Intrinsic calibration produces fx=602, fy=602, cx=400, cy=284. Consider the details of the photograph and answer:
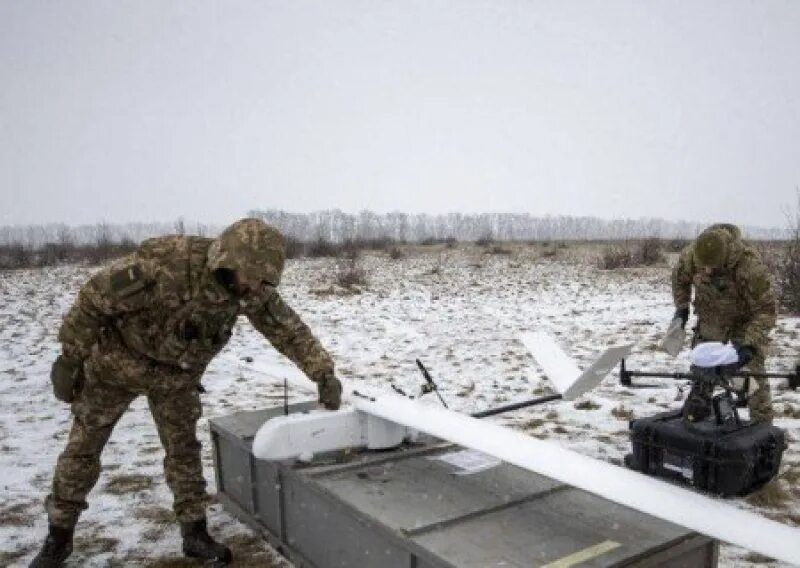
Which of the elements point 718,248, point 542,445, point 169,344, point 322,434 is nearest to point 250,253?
point 169,344

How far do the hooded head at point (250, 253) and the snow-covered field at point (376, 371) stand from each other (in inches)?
65.5

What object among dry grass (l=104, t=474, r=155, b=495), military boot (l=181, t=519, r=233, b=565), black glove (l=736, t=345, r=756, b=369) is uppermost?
black glove (l=736, t=345, r=756, b=369)

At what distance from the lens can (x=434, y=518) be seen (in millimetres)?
2639

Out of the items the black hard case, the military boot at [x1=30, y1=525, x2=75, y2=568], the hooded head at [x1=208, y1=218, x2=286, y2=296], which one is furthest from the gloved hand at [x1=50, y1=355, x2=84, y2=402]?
the black hard case

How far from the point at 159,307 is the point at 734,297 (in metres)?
4.17

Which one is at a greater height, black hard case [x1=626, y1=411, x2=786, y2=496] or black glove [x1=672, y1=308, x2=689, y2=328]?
black glove [x1=672, y1=308, x2=689, y2=328]

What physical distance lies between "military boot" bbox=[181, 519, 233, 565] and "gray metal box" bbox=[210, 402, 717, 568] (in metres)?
0.28

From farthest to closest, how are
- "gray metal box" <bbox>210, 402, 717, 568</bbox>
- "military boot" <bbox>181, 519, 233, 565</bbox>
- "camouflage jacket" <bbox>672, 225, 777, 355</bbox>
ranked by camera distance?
"camouflage jacket" <bbox>672, 225, 777, 355</bbox> < "military boot" <bbox>181, 519, 233, 565</bbox> < "gray metal box" <bbox>210, 402, 717, 568</bbox>

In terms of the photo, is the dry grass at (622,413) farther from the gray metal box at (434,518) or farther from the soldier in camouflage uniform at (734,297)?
the gray metal box at (434,518)

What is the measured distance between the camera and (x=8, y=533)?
372 cm

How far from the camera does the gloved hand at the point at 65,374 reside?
3174 millimetres

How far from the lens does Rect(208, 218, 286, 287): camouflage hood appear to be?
2.93m

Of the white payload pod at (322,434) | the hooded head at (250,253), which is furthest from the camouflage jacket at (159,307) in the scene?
the white payload pod at (322,434)

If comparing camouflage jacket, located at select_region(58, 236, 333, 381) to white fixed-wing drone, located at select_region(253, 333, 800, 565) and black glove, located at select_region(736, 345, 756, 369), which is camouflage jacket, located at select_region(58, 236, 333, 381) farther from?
black glove, located at select_region(736, 345, 756, 369)
